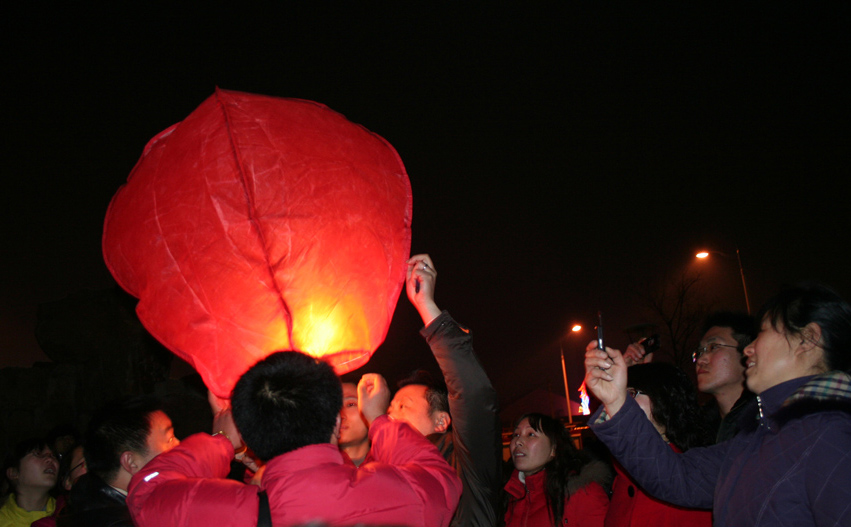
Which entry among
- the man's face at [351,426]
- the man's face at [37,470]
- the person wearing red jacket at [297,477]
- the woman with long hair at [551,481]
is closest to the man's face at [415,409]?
the man's face at [351,426]

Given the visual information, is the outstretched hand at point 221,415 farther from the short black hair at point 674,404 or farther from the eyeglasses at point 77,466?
the eyeglasses at point 77,466

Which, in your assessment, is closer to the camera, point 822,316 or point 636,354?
point 822,316

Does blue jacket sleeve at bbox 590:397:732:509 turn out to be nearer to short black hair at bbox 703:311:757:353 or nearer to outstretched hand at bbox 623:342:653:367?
short black hair at bbox 703:311:757:353

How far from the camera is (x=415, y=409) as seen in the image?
3166 millimetres

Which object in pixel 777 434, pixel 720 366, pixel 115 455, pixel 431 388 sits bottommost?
pixel 720 366

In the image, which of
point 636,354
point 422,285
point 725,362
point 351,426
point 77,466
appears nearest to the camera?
point 422,285

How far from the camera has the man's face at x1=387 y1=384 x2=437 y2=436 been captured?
3.14 metres

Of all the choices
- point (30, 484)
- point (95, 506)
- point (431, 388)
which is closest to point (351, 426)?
point (431, 388)

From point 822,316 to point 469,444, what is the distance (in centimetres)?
149

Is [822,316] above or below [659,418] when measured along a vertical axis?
above

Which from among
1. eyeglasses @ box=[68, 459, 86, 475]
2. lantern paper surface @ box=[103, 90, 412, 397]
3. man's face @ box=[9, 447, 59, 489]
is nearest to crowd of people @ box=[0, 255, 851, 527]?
lantern paper surface @ box=[103, 90, 412, 397]

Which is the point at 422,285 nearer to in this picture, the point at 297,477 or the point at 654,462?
the point at 297,477

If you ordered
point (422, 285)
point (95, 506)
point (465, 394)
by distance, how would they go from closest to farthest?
point (465, 394), point (422, 285), point (95, 506)

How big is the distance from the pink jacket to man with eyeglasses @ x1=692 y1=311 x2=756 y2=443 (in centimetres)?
223
